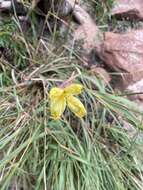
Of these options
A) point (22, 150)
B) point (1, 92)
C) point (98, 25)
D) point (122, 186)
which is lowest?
point (122, 186)

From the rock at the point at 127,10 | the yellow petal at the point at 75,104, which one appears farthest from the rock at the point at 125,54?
the yellow petal at the point at 75,104

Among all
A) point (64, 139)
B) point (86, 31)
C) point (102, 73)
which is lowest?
point (64, 139)

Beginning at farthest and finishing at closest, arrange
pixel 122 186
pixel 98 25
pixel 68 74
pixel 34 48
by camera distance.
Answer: pixel 98 25 < pixel 34 48 < pixel 68 74 < pixel 122 186

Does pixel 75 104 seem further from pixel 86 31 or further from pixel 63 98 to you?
pixel 86 31

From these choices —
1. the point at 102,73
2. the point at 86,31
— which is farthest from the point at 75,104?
the point at 86,31

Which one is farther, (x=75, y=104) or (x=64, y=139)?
(x=64, y=139)

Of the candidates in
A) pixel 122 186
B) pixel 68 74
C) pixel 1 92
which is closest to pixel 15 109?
pixel 1 92

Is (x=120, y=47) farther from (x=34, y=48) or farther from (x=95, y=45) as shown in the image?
(x=34, y=48)
